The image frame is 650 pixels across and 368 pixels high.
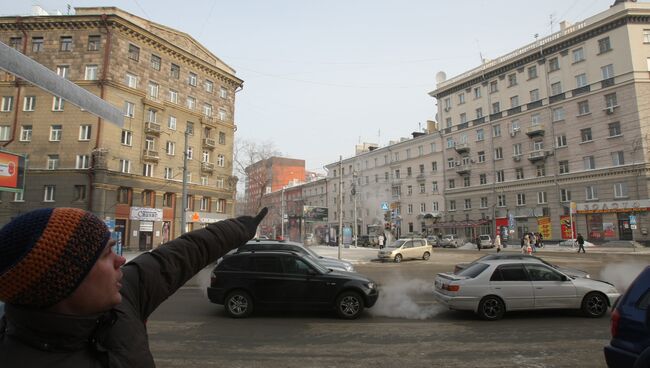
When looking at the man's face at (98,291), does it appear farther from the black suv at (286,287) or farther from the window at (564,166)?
the window at (564,166)

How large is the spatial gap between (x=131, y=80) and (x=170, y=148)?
7663 mm

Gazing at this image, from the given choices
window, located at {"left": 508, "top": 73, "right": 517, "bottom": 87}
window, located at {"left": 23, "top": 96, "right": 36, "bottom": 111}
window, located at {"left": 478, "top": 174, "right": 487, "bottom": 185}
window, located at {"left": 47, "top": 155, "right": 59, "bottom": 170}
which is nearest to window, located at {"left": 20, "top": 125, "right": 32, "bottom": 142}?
window, located at {"left": 23, "top": 96, "right": 36, "bottom": 111}

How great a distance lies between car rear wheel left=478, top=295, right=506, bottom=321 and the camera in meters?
9.49

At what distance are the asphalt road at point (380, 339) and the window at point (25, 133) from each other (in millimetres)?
33681

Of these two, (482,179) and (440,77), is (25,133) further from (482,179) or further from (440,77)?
(440,77)

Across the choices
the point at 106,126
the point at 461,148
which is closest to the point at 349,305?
the point at 106,126

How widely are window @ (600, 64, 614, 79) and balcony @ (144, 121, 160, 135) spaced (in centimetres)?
4915

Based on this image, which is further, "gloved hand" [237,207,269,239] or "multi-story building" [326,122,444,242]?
"multi-story building" [326,122,444,242]

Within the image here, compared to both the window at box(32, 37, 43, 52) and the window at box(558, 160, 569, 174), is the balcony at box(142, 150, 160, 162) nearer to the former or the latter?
the window at box(32, 37, 43, 52)

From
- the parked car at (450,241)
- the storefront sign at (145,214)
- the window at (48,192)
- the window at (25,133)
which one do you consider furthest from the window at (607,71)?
the window at (25,133)

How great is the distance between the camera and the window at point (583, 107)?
1773 inches

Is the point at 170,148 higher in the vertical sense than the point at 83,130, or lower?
lower

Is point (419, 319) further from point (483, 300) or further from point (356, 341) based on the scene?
point (356, 341)

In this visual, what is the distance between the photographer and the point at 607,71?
43344 millimetres
